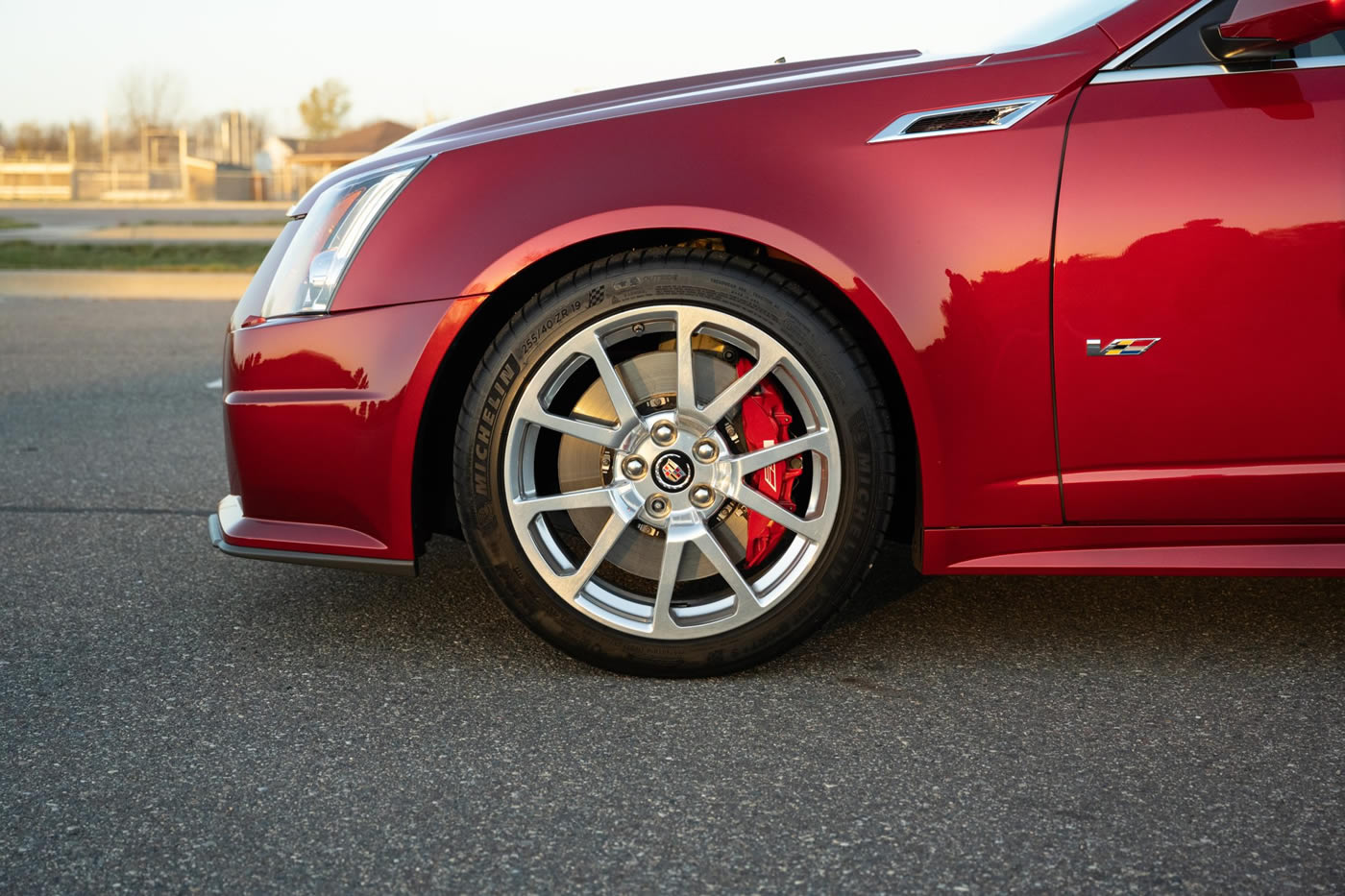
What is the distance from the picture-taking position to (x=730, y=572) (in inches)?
95.6

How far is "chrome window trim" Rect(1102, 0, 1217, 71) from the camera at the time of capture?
2.32 metres

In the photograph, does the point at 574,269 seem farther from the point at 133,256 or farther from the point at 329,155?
the point at 329,155

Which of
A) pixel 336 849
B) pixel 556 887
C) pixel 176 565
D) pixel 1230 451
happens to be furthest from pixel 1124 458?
pixel 176 565

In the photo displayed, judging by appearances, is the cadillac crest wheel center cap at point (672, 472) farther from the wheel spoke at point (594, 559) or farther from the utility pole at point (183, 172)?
the utility pole at point (183, 172)

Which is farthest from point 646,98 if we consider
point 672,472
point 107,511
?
point 107,511

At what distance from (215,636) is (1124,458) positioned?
2.00 meters

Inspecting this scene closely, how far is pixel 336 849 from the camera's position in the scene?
6.07ft

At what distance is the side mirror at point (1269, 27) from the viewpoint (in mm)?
2135

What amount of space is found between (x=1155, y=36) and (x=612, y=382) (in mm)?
1219

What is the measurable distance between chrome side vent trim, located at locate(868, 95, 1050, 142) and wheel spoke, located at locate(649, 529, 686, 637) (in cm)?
87

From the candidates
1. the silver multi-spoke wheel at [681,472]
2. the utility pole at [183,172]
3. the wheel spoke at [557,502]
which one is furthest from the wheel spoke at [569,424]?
the utility pole at [183,172]

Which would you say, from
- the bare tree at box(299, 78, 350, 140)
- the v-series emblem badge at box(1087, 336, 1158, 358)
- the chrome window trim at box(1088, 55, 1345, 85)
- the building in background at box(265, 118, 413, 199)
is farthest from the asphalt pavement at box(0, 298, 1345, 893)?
the bare tree at box(299, 78, 350, 140)

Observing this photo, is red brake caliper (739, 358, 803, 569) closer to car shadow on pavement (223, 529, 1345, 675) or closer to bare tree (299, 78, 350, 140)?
car shadow on pavement (223, 529, 1345, 675)

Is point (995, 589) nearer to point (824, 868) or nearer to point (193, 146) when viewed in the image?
point (824, 868)
